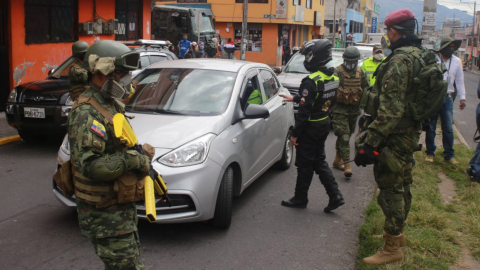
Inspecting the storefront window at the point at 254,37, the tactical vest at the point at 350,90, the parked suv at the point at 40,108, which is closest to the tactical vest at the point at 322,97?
the tactical vest at the point at 350,90

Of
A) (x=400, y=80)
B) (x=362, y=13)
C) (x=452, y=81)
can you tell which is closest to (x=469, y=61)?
(x=362, y=13)

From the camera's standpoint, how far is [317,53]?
5.42 meters

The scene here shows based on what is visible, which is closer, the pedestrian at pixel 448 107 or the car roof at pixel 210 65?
the car roof at pixel 210 65

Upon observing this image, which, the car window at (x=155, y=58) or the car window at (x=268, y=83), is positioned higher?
the car window at (x=155, y=58)

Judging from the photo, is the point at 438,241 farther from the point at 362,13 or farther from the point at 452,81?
the point at 362,13

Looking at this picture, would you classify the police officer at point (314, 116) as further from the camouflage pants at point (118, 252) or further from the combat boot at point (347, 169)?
the camouflage pants at point (118, 252)

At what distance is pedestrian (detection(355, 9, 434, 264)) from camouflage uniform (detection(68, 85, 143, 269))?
2.02 m

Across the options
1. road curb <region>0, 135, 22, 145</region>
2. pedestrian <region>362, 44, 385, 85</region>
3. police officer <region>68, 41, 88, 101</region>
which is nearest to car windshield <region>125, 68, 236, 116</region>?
police officer <region>68, 41, 88, 101</region>

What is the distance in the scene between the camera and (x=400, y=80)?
3.79 m

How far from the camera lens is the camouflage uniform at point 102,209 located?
8.73 feet

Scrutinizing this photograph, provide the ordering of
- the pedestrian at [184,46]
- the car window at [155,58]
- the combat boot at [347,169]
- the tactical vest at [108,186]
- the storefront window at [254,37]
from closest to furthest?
the tactical vest at [108,186] < the combat boot at [347,169] < the car window at [155,58] < the pedestrian at [184,46] < the storefront window at [254,37]

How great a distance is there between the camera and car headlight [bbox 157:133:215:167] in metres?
4.49

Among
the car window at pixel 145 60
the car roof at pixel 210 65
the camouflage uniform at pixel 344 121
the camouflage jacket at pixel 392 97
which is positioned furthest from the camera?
the car window at pixel 145 60

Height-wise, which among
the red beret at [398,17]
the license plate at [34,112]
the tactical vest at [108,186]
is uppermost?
the red beret at [398,17]
